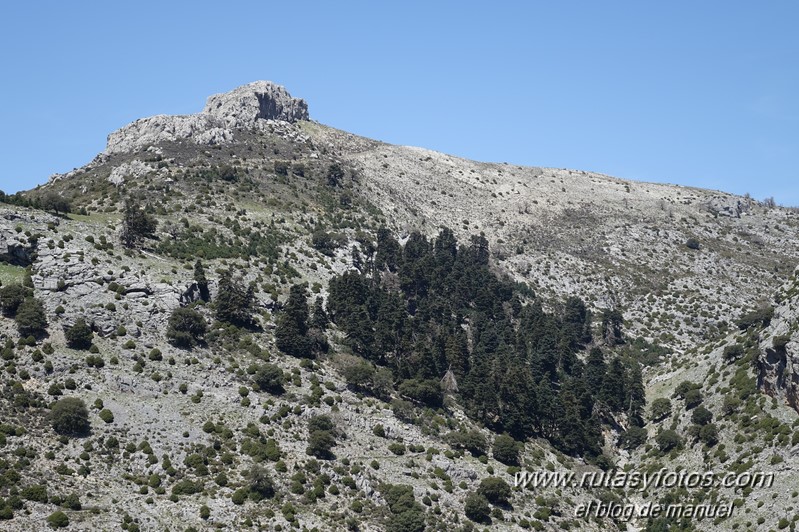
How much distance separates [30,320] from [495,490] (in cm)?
5603

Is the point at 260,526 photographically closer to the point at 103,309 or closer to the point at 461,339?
the point at 103,309

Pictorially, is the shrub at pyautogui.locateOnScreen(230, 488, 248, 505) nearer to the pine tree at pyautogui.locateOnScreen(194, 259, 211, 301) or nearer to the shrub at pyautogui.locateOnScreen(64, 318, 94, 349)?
the shrub at pyautogui.locateOnScreen(64, 318, 94, 349)

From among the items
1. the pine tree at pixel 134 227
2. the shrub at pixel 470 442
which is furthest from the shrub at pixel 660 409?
the pine tree at pixel 134 227

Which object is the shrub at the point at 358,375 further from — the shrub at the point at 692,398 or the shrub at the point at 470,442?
the shrub at the point at 692,398

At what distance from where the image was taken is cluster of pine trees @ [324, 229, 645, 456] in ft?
370

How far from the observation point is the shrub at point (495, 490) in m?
91.5

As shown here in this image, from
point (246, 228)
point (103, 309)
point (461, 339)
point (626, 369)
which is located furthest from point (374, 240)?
point (103, 309)

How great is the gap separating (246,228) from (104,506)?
69.2 metres

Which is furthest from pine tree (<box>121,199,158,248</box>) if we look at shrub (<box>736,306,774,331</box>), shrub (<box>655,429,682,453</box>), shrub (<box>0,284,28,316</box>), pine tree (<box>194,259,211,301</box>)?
shrub (<box>736,306,774,331</box>)

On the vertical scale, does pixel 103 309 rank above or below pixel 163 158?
below

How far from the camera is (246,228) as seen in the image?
13788 cm

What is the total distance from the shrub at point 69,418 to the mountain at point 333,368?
20 cm

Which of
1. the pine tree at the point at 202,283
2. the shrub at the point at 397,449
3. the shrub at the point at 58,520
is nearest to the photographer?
the shrub at the point at 58,520

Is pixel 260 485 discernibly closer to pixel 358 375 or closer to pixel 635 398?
pixel 358 375
